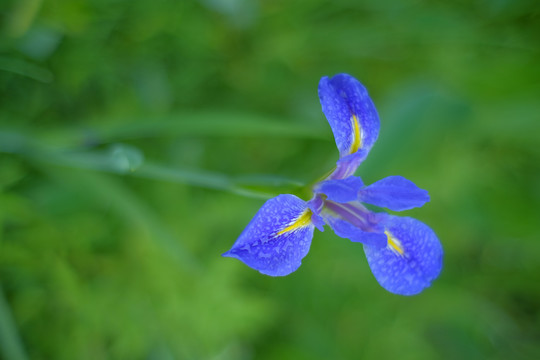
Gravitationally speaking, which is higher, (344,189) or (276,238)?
(344,189)

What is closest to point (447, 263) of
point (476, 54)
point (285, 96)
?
point (476, 54)

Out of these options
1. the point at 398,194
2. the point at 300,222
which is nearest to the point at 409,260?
the point at 398,194

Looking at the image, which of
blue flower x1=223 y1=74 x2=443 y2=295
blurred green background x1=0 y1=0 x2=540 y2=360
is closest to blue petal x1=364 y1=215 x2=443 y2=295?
blue flower x1=223 y1=74 x2=443 y2=295

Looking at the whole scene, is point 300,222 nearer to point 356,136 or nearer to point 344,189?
point 344,189

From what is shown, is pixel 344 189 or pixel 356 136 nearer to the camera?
pixel 344 189

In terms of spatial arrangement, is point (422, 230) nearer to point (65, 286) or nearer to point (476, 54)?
point (65, 286)

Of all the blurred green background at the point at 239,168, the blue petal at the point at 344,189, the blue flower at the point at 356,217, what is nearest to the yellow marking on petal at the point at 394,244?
the blue flower at the point at 356,217

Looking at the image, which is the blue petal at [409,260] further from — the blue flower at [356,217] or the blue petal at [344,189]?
the blue petal at [344,189]

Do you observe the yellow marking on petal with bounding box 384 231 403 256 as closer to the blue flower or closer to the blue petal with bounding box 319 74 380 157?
the blue flower

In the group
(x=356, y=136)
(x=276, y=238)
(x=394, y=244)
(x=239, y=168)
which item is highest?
(x=239, y=168)
